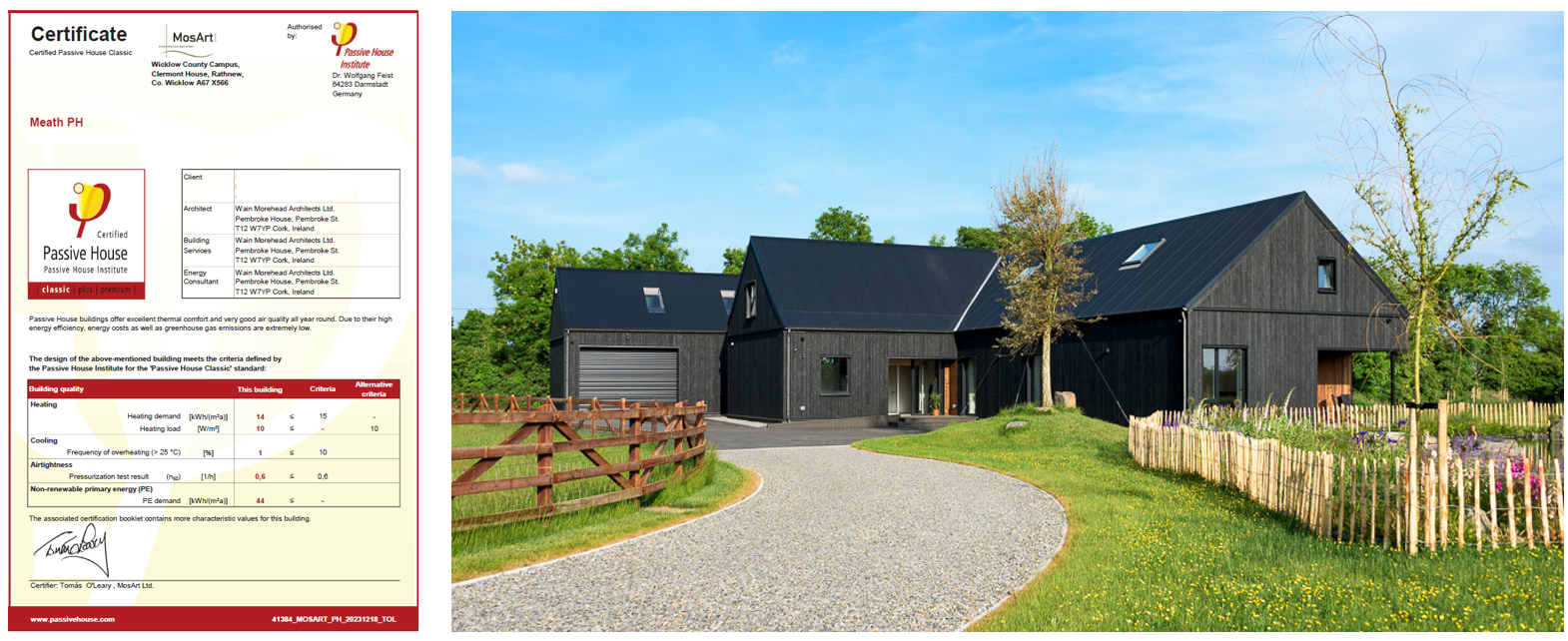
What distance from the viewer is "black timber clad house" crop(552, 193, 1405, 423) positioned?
2225 centimetres

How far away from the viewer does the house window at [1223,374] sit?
21.7 meters

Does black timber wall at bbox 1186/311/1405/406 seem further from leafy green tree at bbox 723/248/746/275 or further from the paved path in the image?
leafy green tree at bbox 723/248/746/275

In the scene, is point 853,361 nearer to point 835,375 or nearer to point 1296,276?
point 835,375

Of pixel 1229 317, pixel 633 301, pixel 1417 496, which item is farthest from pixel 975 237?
pixel 1417 496

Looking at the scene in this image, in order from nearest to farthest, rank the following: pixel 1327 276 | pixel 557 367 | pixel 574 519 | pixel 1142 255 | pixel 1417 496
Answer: pixel 1417 496 → pixel 574 519 → pixel 1327 276 → pixel 1142 255 → pixel 557 367

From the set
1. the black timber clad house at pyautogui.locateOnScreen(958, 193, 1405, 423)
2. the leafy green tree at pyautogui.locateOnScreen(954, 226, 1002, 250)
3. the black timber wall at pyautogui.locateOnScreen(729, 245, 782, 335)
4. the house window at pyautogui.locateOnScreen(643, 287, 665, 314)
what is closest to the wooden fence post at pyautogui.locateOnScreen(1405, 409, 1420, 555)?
the black timber clad house at pyautogui.locateOnScreen(958, 193, 1405, 423)

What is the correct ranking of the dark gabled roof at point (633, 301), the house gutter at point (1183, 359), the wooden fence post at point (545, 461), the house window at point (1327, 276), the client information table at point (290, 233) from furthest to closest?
the dark gabled roof at point (633, 301)
the house window at point (1327, 276)
the house gutter at point (1183, 359)
the wooden fence post at point (545, 461)
the client information table at point (290, 233)

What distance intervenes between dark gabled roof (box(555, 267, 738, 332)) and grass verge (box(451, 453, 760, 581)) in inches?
866

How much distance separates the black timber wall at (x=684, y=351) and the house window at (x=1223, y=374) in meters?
17.6

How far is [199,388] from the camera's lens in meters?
5.02

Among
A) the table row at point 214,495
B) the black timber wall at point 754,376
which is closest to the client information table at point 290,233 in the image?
the table row at point 214,495

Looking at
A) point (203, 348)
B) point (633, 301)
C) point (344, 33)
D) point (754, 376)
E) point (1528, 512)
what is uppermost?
point (344, 33)

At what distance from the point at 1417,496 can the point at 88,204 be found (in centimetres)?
962
